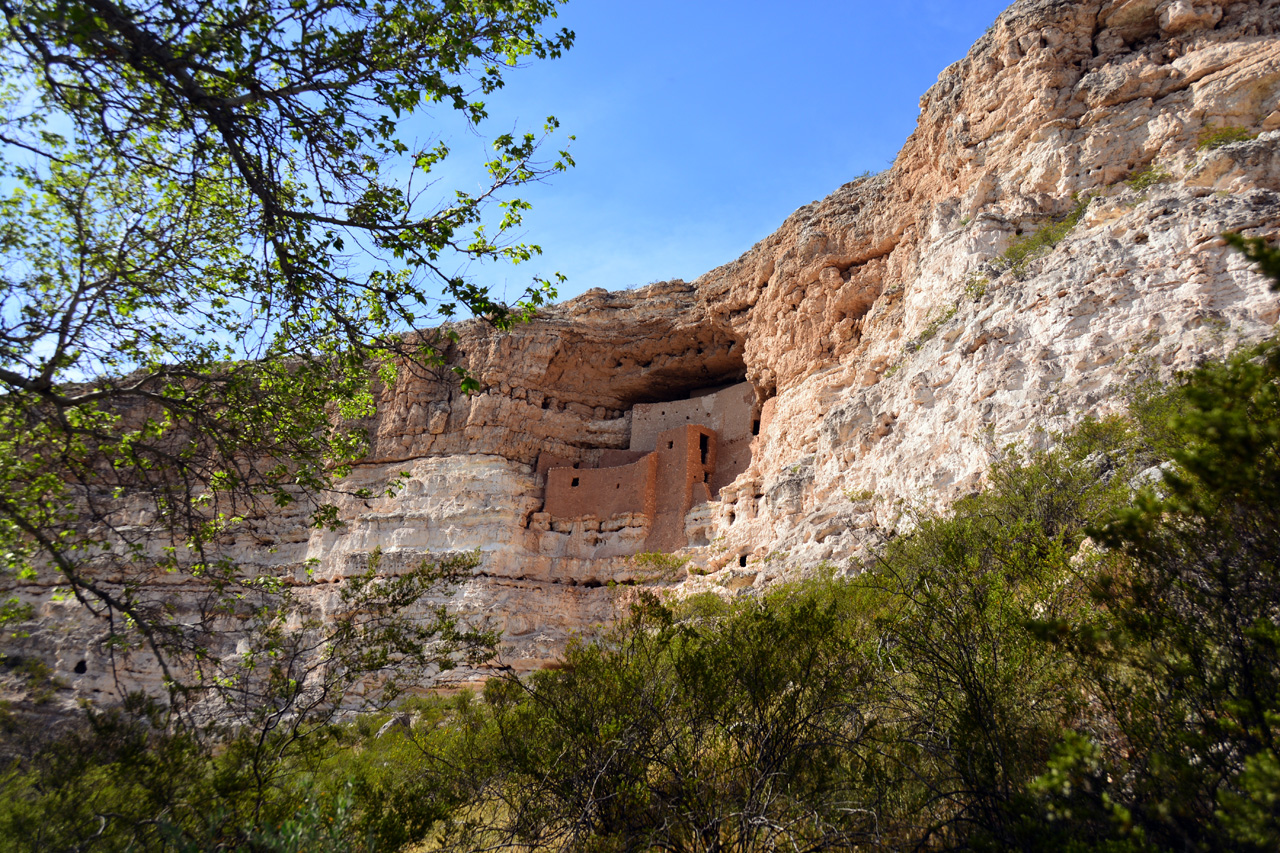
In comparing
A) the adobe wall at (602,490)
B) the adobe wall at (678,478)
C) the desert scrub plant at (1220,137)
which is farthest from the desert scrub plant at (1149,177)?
the adobe wall at (602,490)

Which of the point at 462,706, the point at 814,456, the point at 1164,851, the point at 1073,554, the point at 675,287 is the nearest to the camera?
the point at 1164,851

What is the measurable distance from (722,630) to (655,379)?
56.3 feet

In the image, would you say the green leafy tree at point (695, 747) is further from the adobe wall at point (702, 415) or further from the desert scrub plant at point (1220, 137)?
the adobe wall at point (702, 415)

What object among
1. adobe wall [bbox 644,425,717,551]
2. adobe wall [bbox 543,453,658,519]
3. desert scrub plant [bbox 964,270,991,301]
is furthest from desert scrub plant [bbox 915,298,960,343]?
adobe wall [bbox 543,453,658,519]

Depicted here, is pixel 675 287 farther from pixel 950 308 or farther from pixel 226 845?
pixel 226 845

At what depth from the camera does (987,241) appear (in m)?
13.6

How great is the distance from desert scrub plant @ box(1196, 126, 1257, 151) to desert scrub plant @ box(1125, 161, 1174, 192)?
1.75 ft

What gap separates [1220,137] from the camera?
11.7m

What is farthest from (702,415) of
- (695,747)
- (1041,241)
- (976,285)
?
(695,747)

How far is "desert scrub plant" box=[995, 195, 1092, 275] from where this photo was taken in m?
12.6

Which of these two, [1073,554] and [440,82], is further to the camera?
[1073,554]

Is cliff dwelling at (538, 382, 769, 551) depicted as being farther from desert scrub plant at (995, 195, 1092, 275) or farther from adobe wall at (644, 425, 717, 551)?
desert scrub plant at (995, 195, 1092, 275)

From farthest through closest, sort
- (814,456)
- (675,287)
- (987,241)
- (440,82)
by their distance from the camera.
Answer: (675,287)
(814,456)
(987,241)
(440,82)

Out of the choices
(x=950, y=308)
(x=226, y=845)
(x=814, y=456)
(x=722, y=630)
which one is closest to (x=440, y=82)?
(x=722, y=630)
